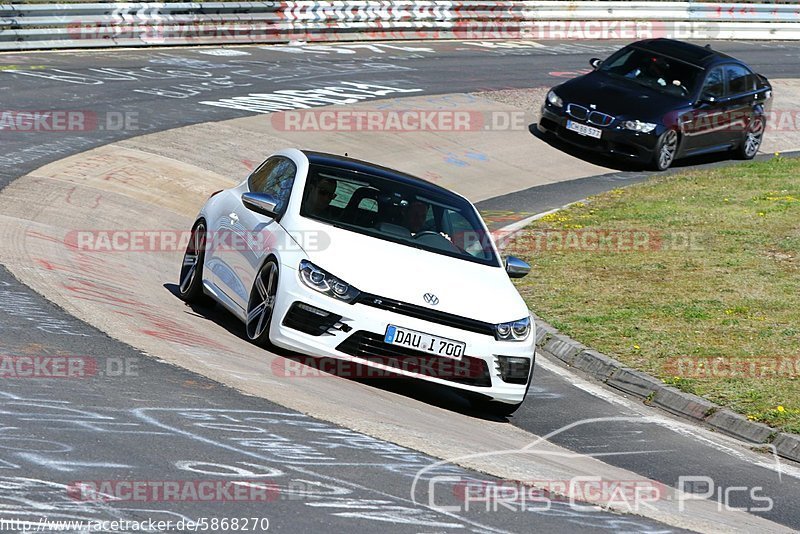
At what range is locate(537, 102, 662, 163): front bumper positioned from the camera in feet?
71.3

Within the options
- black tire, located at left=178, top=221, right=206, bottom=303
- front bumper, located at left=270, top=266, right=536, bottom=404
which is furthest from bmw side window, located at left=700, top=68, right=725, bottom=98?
front bumper, located at left=270, top=266, right=536, bottom=404

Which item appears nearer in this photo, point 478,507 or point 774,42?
point 478,507

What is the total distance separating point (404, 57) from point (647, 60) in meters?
7.64

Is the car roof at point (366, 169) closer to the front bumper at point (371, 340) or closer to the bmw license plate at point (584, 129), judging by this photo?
the front bumper at point (371, 340)

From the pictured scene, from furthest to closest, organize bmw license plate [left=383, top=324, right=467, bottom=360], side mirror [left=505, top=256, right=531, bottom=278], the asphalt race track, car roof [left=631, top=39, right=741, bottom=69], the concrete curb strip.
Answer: car roof [left=631, top=39, right=741, bottom=69]
side mirror [left=505, top=256, right=531, bottom=278]
the concrete curb strip
bmw license plate [left=383, top=324, right=467, bottom=360]
the asphalt race track

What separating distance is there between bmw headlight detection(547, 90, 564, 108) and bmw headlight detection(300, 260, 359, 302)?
1381 centimetres

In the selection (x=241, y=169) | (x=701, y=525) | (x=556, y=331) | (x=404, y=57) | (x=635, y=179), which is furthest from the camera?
(x=404, y=57)

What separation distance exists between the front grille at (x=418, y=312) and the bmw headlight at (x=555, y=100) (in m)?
13.7

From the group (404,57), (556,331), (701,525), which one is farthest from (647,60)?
(701,525)

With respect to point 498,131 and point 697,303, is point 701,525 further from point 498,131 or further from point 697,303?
point 498,131

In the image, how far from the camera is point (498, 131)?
75.9 feet

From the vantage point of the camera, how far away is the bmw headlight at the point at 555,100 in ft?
72.7
